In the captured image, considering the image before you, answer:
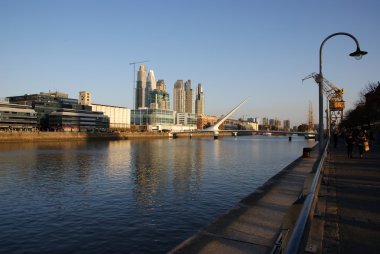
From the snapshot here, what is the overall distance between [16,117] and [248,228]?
125 meters

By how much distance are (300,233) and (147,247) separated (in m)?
7.60

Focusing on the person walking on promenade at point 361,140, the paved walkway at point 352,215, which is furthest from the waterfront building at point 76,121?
the paved walkway at point 352,215

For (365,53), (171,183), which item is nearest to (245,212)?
(365,53)

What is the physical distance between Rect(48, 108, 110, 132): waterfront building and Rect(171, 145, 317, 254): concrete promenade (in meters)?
131

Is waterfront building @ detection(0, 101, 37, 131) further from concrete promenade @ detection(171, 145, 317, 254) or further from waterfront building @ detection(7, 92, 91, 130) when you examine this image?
concrete promenade @ detection(171, 145, 317, 254)

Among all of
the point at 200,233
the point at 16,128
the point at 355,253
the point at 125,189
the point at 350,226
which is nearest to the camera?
the point at 355,253

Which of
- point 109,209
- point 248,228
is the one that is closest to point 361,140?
point 109,209

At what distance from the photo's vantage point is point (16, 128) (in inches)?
4518

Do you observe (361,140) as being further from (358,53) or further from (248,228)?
(248,228)

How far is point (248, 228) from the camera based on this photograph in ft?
27.8

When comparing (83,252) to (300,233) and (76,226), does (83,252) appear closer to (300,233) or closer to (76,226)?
(76,226)

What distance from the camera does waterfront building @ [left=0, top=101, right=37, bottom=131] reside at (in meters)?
113

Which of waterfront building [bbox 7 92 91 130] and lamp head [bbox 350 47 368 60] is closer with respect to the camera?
lamp head [bbox 350 47 368 60]

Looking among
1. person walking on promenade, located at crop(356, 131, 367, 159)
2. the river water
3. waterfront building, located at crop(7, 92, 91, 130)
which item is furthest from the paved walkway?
waterfront building, located at crop(7, 92, 91, 130)
